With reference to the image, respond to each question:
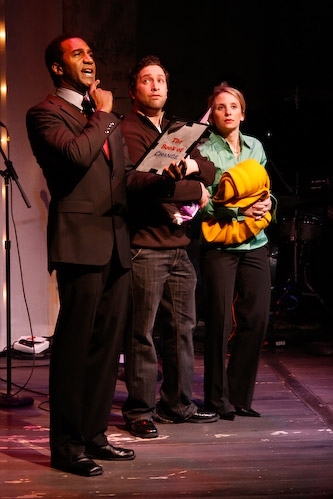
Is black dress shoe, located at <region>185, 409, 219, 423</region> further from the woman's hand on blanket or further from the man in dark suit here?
the woman's hand on blanket

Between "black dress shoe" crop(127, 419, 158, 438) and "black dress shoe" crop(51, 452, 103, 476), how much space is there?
0.56m

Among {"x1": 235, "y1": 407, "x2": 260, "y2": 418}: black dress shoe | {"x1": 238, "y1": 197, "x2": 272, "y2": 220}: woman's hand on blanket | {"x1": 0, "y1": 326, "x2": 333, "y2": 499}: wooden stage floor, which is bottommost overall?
{"x1": 0, "y1": 326, "x2": 333, "y2": 499}: wooden stage floor

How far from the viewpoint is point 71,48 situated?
3.80 m

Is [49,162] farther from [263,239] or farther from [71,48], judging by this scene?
[263,239]

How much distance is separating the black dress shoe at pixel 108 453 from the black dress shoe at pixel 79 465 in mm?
128

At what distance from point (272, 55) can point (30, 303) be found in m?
3.56

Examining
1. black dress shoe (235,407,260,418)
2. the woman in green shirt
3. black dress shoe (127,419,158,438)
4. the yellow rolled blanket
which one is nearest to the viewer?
black dress shoe (127,419,158,438)

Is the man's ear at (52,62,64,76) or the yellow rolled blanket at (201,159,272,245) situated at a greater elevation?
the man's ear at (52,62,64,76)

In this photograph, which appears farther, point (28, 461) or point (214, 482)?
point (28, 461)

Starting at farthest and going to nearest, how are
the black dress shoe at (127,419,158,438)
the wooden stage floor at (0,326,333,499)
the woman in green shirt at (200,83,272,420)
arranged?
the woman in green shirt at (200,83,272,420), the black dress shoe at (127,419,158,438), the wooden stage floor at (0,326,333,499)

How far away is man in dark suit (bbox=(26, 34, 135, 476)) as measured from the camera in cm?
374

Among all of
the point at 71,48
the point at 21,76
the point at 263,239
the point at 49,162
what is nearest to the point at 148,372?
the point at 263,239

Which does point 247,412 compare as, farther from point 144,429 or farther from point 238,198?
point 238,198

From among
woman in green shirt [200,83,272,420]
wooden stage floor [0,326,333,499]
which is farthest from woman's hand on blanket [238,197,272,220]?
wooden stage floor [0,326,333,499]
